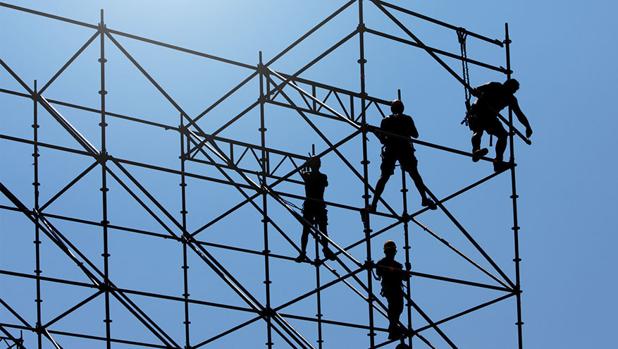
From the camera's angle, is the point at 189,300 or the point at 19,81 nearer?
the point at 19,81

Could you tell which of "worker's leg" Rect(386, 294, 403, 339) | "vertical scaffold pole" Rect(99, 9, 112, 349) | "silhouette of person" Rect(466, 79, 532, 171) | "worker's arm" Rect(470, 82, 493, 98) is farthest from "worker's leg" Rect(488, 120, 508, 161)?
"vertical scaffold pole" Rect(99, 9, 112, 349)

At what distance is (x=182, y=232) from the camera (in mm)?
25859

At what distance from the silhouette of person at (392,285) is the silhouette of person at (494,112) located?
1875 millimetres

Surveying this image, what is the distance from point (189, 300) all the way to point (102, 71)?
3746 millimetres

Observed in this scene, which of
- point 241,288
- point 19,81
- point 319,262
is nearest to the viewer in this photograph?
point 19,81

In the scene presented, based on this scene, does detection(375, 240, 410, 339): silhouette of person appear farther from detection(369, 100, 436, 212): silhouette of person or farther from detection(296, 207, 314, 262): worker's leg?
detection(296, 207, 314, 262): worker's leg

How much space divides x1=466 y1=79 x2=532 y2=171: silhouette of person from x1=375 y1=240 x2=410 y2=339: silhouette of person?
1875mm

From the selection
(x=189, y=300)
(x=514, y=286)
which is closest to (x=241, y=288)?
(x=189, y=300)

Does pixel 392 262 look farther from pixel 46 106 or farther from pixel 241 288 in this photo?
pixel 46 106

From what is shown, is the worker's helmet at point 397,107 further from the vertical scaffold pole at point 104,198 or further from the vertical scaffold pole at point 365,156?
the vertical scaffold pole at point 104,198

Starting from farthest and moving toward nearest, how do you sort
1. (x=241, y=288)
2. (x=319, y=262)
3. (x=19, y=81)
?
(x=319, y=262), (x=241, y=288), (x=19, y=81)

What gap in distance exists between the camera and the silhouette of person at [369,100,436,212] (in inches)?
936

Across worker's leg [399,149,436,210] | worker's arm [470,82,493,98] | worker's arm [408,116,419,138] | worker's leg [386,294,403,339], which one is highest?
worker's arm [470,82,493,98]

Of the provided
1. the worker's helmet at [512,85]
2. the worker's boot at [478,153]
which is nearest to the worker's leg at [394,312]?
the worker's boot at [478,153]
